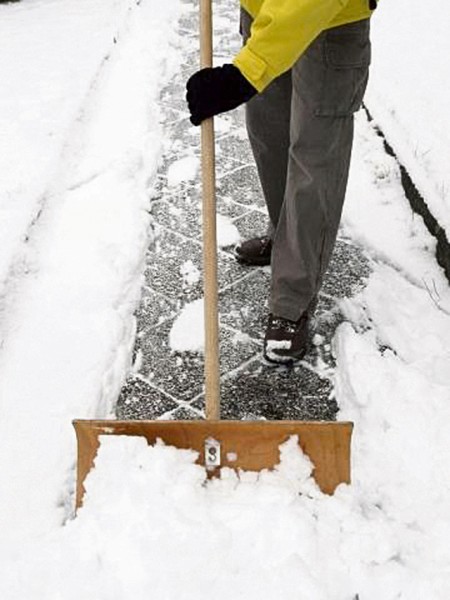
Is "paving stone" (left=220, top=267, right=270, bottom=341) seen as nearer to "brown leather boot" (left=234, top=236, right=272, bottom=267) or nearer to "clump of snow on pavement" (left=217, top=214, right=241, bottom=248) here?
"brown leather boot" (left=234, top=236, right=272, bottom=267)

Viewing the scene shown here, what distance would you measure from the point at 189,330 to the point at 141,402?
0.44 metres

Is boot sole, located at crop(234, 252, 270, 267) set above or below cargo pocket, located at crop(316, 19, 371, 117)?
below

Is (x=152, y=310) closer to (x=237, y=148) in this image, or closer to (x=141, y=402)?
(x=141, y=402)

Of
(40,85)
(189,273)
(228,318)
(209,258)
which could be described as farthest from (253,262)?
(40,85)

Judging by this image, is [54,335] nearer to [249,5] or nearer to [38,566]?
[38,566]

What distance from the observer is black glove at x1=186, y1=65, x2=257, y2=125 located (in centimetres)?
213

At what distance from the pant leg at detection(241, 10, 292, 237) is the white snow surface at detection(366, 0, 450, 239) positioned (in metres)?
0.81

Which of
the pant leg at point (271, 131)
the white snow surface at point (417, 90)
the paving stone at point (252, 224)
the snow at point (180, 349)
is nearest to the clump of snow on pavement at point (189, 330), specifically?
the snow at point (180, 349)

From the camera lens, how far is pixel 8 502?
7.54 feet

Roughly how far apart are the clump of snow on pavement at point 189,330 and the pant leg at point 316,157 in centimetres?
33

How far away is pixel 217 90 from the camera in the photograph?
2154 mm

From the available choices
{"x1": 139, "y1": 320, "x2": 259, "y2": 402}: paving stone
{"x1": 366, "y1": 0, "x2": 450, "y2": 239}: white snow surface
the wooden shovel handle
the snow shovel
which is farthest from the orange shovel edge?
{"x1": 366, "y1": 0, "x2": 450, "y2": 239}: white snow surface

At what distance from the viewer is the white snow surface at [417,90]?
3.81 metres

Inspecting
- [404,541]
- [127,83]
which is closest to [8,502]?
[404,541]
